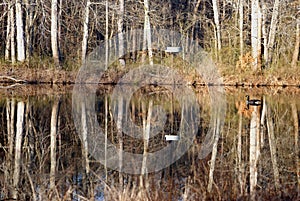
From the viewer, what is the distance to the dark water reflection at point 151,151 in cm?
533

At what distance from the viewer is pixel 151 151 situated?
7906 millimetres

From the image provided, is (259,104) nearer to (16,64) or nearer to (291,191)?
(291,191)

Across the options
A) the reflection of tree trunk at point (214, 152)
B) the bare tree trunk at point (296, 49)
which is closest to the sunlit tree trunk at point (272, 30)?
the bare tree trunk at point (296, 49)

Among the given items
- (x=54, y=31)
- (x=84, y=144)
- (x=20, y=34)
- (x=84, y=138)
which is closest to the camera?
(x=84, y=144)

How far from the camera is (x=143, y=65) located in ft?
76.3

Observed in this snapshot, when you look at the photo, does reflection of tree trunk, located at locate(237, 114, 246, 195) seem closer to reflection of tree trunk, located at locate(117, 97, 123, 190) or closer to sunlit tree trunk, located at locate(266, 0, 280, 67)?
reflection of tree trunk, located at locate(117, 97, 123, 190)

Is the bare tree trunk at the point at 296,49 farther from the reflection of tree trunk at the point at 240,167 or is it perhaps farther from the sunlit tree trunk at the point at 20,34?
the reflection of tree trunk at the point at 240,167

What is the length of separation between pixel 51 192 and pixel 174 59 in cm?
1855

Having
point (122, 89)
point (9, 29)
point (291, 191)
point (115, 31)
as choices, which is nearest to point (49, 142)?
point (291, 191)

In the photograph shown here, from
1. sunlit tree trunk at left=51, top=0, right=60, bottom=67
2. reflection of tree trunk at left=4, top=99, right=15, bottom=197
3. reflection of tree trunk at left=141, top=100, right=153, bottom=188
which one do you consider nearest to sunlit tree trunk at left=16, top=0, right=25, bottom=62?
sunlit tree trunk at left=51, top=0, right=60, bottom=67

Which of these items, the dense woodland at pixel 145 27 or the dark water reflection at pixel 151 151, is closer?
the dark water reflection at pixel 151 151

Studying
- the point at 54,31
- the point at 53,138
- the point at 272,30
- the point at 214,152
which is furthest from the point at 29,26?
the point at 214,152

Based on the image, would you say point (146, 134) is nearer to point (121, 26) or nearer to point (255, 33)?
point (255, 33)

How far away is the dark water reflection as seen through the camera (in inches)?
Result: 210
